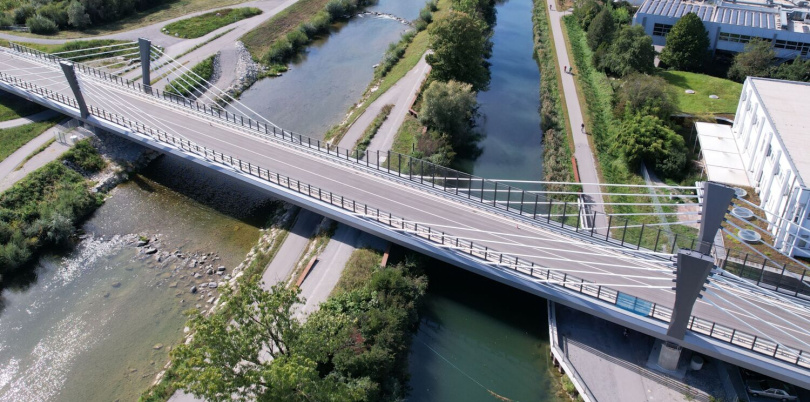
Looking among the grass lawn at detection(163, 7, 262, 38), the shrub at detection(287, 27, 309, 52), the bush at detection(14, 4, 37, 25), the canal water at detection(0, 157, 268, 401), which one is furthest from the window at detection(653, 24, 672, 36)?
the bush at detection(14, 4, 37, 25)

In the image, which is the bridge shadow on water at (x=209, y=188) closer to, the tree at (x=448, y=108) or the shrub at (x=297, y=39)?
the tree at (x=448, y=108)

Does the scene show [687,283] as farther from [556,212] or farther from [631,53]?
[631,53]

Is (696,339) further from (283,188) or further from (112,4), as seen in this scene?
(112,4)

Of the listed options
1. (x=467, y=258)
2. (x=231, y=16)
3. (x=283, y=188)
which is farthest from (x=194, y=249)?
(x=231, y=16)

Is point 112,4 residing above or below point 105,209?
above

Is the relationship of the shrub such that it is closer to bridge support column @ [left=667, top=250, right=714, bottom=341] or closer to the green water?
the green water

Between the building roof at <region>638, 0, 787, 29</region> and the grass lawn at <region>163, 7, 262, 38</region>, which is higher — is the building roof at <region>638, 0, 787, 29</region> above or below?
above
